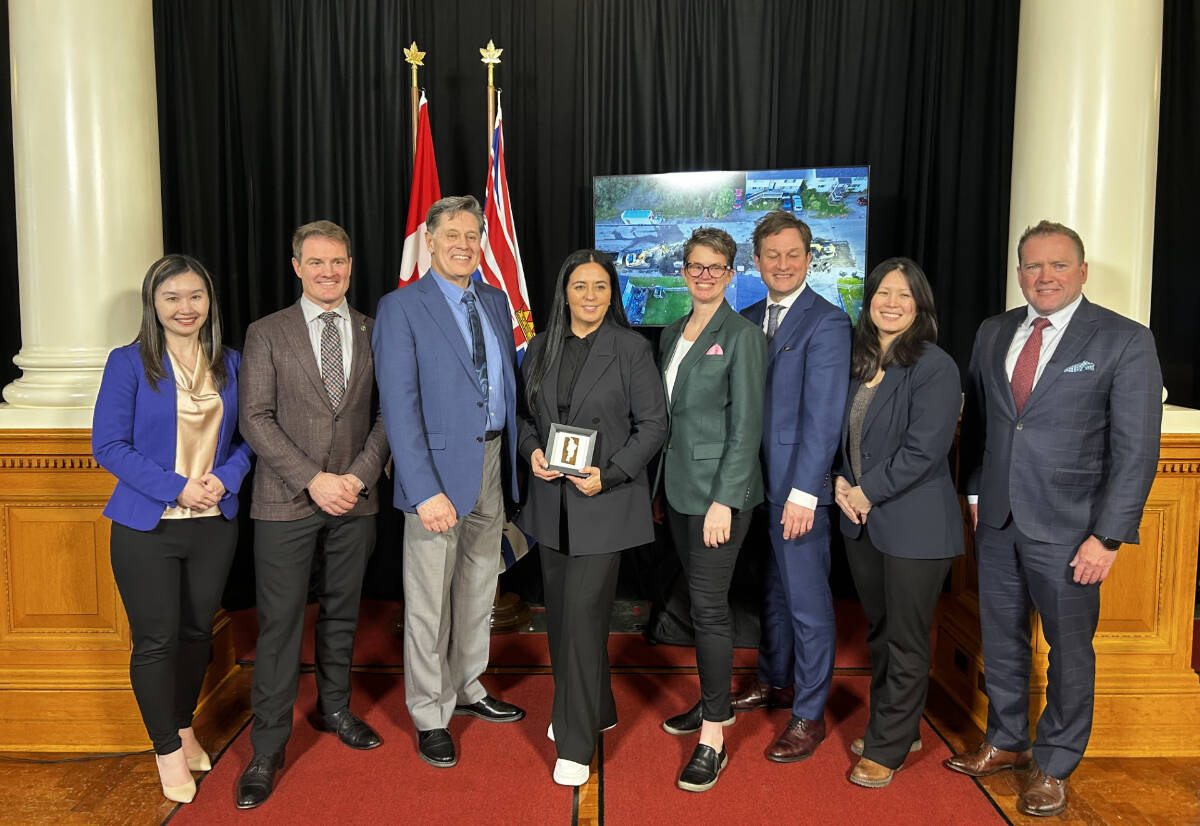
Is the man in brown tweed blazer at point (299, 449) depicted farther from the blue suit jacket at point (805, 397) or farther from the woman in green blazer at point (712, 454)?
the blue suit jacket at point (805, 397)

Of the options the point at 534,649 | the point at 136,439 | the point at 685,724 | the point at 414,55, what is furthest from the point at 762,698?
the point at 414,55

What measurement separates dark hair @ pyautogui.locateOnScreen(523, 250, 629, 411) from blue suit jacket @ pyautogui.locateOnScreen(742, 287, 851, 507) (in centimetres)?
51

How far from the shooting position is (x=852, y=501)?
2.61m

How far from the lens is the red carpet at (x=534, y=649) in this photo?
142 inches

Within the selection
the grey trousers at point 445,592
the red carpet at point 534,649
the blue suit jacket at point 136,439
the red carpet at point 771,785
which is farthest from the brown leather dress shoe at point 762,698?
the blue suit jacket at point 136,439

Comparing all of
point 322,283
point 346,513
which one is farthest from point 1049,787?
point 322,283

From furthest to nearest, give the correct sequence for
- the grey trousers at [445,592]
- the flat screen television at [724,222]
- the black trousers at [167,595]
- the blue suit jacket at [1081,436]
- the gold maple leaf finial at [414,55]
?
the flat screen television at [724,222] < the gold maple leaf finial at [414,55] < the grey trousers at [445,592] < the black trousers at [167,595] < the blue suit jacket at [1081,436]

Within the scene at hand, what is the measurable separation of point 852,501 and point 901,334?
512mm

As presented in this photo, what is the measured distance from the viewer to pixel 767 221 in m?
2.68

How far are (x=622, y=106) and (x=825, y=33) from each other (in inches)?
41.7

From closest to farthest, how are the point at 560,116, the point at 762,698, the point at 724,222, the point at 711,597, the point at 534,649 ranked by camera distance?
the point at 711,597
the point at 762,698
the point at 534,649
the point at 724,222
the point at 560,116

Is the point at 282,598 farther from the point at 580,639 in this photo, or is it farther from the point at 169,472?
the point at 580,639

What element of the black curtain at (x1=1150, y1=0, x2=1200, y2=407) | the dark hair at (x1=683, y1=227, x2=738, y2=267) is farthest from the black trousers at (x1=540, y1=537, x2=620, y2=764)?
the black curtain at (x1=1150, y1=0, x2=1200, y2=407)

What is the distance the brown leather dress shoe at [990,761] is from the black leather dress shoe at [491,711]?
1.44 meters
